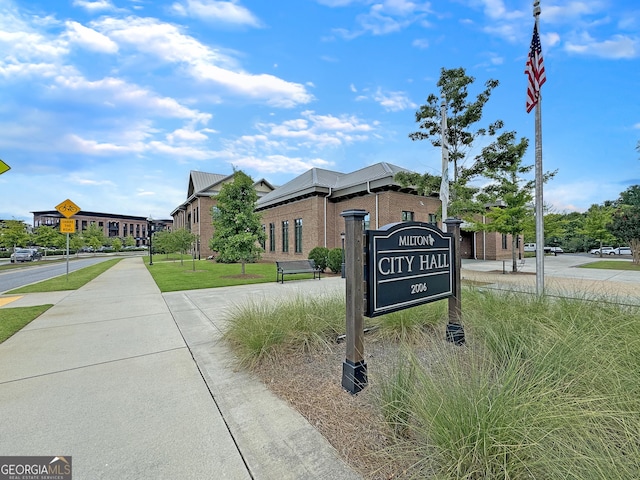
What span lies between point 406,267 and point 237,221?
1375 centimetres

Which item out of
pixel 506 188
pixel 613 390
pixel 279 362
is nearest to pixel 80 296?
pixel 279 362

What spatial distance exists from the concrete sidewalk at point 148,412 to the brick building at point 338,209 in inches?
536

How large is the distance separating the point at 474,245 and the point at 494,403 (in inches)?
1229

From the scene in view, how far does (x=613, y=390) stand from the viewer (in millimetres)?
2348

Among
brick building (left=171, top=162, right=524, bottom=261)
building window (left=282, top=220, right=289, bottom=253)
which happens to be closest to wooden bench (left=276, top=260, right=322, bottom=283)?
brick building (left=171, top=162, right=524, bottom=261)

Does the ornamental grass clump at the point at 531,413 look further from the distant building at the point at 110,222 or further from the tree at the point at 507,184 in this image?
the distant building at the point at 110,222

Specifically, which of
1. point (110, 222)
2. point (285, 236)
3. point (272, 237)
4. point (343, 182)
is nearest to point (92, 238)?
point (110, 222)

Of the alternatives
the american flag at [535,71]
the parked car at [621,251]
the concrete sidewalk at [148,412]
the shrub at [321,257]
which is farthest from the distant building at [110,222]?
the parked car at [621,251]

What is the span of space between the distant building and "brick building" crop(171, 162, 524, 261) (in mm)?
72041

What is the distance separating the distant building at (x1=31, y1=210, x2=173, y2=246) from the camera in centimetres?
9568

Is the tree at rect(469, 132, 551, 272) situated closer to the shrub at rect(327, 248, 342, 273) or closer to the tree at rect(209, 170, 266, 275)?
the shrub at rect(327, 248, 342, 273)

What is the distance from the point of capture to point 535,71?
8.13 meters

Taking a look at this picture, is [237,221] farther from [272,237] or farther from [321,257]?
[272,237]

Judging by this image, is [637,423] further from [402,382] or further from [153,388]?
[153,388]
